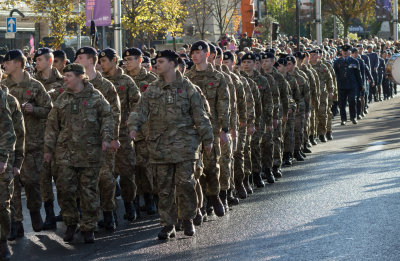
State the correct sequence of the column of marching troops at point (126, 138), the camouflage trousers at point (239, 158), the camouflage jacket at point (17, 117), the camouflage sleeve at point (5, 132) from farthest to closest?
the camouflage trousers at point (239, 158) → the column of marching troops at point (126, 138) → the camouflage jacket at point (17, 117) → the camouflage sleeve at point (5, 132)

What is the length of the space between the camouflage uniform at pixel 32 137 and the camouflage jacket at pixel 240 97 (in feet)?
9.36

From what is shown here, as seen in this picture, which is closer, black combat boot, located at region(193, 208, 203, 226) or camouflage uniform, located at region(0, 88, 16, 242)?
camouflage uniform, located at region(0, 88, 16, 242)

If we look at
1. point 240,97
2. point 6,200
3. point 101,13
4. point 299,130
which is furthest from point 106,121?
point 101,13

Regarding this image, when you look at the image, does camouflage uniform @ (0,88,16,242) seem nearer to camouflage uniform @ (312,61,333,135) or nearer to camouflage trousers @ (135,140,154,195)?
camouflage trousers @ (135,140,154,195)

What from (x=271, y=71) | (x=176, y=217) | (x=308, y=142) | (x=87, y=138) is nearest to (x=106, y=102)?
(x=87, y=138)

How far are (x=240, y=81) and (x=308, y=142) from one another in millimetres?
6584

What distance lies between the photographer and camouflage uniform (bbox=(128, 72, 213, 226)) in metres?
10.1

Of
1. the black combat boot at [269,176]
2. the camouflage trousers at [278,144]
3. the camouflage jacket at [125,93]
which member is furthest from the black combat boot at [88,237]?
the camouflage trousers at [278,144]

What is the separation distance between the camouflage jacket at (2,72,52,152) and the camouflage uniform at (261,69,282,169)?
4.64 meters

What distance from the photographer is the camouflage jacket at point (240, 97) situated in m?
12.9

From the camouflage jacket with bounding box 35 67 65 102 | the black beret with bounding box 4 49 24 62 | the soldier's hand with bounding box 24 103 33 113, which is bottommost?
the soldier's hand with bounding box 24 103 33 113

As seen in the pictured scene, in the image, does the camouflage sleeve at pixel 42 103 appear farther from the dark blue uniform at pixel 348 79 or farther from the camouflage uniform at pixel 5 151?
the dark blue uniform at pixel 348 79

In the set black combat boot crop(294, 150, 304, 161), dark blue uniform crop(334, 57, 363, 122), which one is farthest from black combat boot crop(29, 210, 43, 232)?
dark blue uniform crop(334, 57, 363, 122)

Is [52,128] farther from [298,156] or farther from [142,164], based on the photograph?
[298,156]
